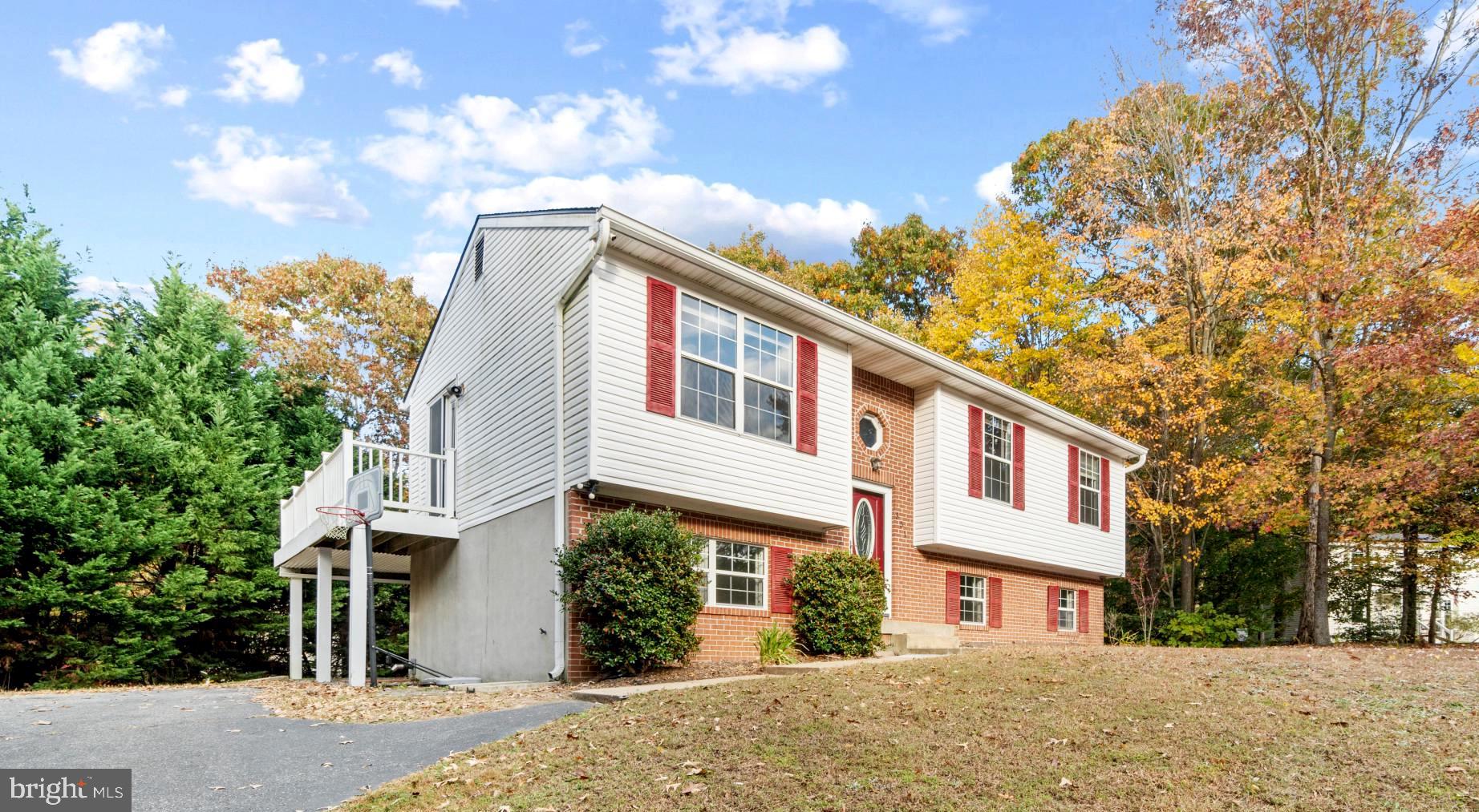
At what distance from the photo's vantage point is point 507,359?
43.3 ft

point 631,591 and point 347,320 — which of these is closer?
point 631,591

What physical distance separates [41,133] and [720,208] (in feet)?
78.0

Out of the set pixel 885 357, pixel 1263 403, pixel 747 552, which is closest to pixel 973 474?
pixel 885 357

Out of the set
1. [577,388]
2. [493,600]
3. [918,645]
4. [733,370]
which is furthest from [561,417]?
[918,645]

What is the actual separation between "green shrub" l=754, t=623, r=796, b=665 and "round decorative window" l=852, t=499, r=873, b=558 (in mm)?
3218

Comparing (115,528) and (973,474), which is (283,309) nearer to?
(115,528)

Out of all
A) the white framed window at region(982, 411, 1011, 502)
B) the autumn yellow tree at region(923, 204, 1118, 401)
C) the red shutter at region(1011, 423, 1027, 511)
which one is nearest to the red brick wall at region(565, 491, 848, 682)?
the white framed window at region(982, 411, 1011, 502)

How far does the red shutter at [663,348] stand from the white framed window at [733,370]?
0.14 m

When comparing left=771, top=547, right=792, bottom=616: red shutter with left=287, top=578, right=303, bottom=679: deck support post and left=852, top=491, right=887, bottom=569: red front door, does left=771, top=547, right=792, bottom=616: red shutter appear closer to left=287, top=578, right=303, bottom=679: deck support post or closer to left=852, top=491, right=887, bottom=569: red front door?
left=852, top=491, right=887, bottom=569: red front door

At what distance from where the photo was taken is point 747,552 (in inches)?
485

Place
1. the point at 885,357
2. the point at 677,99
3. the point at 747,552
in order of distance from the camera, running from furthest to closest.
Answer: the point at 677,99, the point at 885,357, the point at 747,552

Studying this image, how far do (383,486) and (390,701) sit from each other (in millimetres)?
4632

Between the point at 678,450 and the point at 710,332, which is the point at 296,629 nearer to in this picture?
the point at 678,450

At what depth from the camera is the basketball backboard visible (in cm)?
1150
